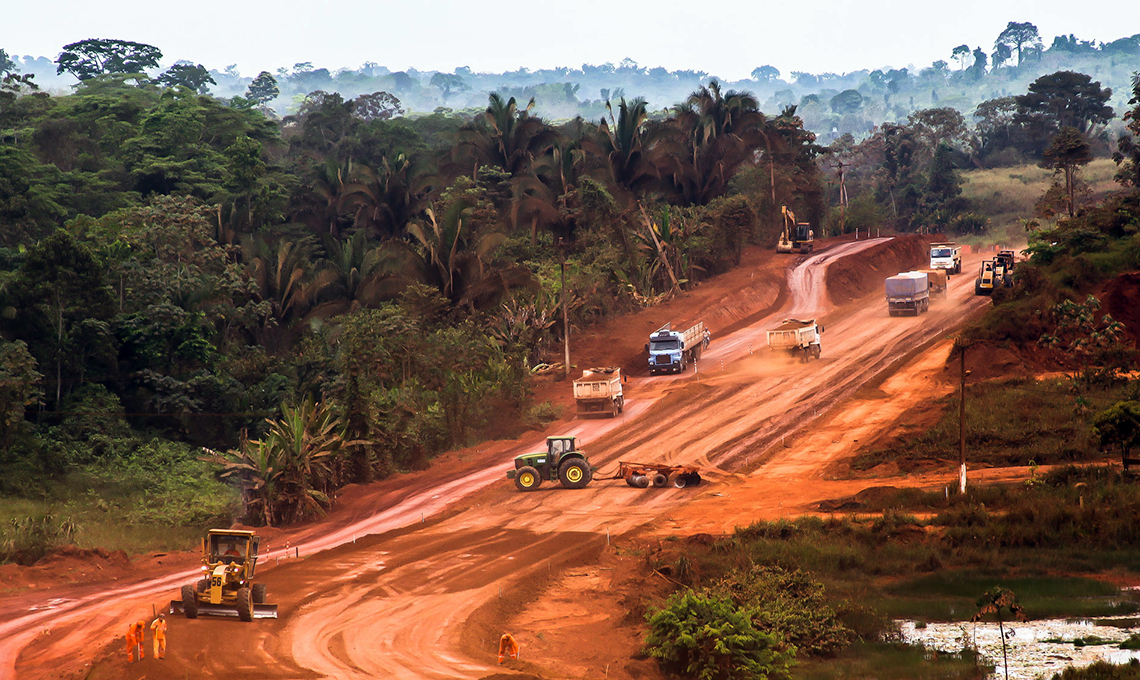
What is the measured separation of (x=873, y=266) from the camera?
77688mm

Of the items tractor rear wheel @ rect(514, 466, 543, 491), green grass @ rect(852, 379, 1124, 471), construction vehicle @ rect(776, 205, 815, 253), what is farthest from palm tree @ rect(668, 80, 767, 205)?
tractor rear wheel @ rect(514, 466, 543, 491)

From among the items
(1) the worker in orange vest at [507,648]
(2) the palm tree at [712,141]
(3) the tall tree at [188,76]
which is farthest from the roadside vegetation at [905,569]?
(3) the tall tree at [188,76]

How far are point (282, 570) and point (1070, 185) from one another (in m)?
59.1

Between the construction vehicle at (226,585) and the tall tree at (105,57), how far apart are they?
120m

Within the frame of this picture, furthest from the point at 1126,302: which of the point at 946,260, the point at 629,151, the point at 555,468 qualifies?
the point at 629,151

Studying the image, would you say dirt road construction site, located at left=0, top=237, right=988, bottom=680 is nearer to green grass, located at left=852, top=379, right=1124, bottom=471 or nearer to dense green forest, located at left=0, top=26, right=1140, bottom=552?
green grass, located at left=852, top=379, right=1124, bottom=471

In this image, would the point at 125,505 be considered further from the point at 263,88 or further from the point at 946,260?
the point at 263,88

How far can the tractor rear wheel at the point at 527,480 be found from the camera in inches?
1500

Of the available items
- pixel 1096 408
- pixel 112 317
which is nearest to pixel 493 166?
pixel 112 317

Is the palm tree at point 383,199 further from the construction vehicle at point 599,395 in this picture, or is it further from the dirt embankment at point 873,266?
the construction vehicle at point 599,395

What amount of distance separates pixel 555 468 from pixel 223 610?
55.2ft

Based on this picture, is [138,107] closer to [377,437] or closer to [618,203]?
[618,203]

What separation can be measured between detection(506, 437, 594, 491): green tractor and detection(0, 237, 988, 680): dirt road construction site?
499 mm

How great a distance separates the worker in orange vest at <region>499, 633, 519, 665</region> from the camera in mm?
21688
